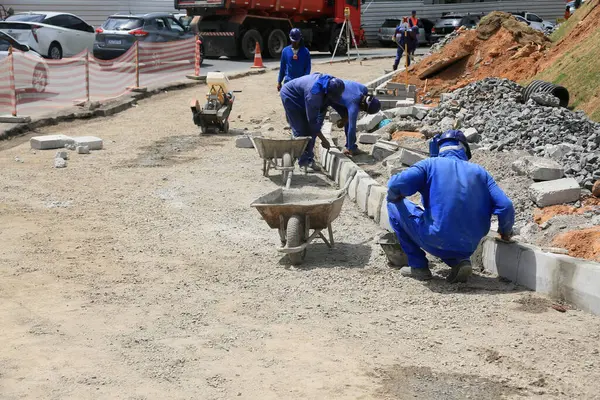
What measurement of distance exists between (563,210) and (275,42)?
71.7 ft

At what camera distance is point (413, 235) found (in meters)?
6.71

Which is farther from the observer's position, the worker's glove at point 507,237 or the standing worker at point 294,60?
the standing worker at point 294,60

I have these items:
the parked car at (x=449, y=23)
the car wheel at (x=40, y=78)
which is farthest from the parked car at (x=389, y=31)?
the car wheel at (x=40, y=78)

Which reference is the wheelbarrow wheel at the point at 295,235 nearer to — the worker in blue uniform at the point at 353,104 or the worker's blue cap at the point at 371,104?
the worker in blue uniform at the point at 353,104

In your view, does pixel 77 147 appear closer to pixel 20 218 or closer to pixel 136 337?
pixel 20 218

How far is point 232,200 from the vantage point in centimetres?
962

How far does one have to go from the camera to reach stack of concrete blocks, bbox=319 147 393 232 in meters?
8.65

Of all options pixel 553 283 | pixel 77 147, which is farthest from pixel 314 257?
pixel 77 147

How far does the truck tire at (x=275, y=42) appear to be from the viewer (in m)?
28.9

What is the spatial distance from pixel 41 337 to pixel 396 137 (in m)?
8.73

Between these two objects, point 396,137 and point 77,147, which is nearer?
point 77,147

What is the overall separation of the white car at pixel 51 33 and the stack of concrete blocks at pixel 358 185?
1365 cm

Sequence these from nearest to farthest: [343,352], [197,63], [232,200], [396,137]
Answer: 1. [343,352]
2. [232,200]
3. [396,137]
4. [197,63]

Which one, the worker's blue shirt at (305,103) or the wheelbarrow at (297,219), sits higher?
the worker's blue shirt at (305,103)
